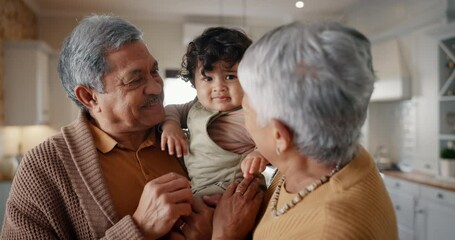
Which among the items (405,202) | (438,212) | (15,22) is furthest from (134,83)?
(15,22)

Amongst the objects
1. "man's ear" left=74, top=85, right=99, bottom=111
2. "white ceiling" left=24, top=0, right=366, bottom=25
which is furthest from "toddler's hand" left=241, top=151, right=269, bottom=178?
"white ceiling" left=24, top=0, right=366, bottom=25

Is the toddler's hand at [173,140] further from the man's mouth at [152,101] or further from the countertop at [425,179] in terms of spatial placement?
the countertop at [425,179]

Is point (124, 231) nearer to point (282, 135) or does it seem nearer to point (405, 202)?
point (282, 135)

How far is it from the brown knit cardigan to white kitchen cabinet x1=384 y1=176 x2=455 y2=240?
3.16 meters

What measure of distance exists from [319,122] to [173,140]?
59cm

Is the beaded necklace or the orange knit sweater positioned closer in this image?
the orange knit sweater

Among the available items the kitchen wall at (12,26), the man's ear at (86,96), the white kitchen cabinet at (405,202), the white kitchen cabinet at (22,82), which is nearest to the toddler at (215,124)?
the man's ear at (86,96)

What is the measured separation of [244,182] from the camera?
1.16 m

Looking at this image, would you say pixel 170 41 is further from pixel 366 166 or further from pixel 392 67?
pixel 366 166

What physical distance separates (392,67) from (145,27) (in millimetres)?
3509

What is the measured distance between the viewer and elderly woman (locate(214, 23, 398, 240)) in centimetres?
75

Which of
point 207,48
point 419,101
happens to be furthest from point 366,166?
point 419,101

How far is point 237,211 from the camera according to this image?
3.57 feet

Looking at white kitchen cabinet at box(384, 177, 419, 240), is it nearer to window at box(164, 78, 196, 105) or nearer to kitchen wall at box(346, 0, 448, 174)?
kitchen wall at box(346, 0, 448, 174)
